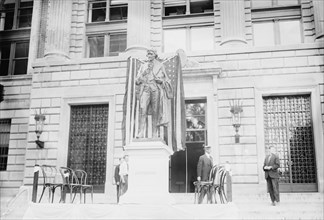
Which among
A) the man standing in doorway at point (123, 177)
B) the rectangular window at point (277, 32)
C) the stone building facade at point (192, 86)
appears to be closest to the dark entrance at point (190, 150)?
the stone building facade at point (192, 86)

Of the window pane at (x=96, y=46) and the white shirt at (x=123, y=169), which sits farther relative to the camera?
the window pane at (x=96, y=46)

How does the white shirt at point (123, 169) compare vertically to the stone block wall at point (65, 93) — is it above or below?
below

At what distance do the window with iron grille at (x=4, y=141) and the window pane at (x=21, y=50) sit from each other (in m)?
4.24

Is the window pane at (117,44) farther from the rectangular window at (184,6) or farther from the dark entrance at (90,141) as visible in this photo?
the dark entrance at (90,141)

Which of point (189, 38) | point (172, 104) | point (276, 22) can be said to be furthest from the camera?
point (189, 38)

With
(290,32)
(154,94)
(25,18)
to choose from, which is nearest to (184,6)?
(290,32)

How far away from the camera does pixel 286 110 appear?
18.5 meters

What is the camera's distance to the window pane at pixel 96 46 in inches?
873

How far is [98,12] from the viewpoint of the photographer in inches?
895

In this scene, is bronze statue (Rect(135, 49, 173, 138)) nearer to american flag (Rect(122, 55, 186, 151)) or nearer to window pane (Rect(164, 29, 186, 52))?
american flag (Rect(122, 55, 186, 151))

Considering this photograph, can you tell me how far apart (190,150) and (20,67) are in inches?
477

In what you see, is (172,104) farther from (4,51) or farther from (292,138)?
(4,51)

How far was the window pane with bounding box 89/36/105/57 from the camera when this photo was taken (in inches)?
873

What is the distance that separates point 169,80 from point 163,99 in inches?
25.5
